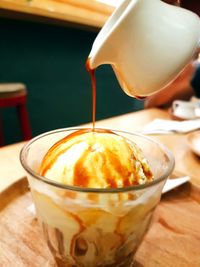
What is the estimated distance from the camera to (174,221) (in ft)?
1.56

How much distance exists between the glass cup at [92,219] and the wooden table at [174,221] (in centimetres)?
5

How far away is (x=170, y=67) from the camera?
39 cm

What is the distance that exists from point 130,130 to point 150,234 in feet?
0.86

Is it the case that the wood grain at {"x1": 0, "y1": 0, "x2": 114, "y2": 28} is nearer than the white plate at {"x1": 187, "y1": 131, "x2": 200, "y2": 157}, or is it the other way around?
the white plate at {"x1": 187, "y1": 131, "x2": 200, "y2": 157}

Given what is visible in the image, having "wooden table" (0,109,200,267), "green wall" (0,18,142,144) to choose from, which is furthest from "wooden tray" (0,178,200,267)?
"green wall" (0,18,142,144)

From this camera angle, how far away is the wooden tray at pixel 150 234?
1.24 ft

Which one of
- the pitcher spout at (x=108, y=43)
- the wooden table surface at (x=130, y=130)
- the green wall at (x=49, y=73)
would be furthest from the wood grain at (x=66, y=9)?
the pitcher spout at (x=108, y=43)

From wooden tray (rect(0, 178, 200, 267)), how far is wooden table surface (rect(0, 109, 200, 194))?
4 cm

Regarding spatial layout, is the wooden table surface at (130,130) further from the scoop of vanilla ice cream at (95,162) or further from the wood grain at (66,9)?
the wood grain at (66,9)

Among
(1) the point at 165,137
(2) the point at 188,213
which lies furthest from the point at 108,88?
(2) the point at 188,213

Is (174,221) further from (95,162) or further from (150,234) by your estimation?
(95,162)

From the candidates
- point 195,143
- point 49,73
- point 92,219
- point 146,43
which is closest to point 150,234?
point 92,219

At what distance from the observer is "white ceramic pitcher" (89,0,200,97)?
1.16ft

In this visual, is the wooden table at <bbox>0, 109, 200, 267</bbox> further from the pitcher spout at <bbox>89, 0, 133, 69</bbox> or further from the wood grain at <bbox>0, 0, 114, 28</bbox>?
the wood grain at <bbox>0, 0, 114, 28</bbox>
